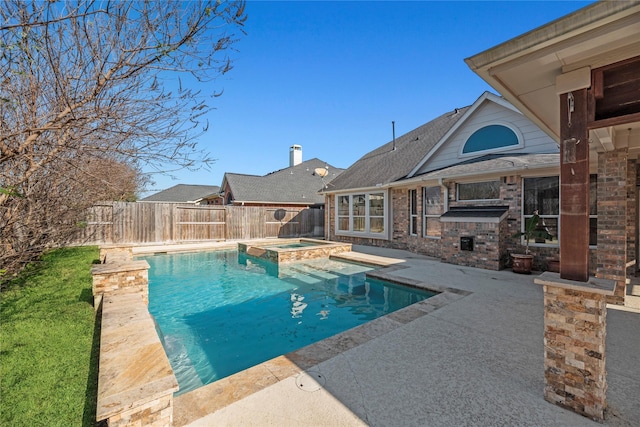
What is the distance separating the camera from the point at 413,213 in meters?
12.4

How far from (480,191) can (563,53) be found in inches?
309

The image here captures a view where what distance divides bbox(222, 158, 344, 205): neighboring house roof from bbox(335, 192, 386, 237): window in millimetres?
3982

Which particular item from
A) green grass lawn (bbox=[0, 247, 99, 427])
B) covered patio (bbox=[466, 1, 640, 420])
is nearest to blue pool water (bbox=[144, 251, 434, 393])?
green grass lawn (bbox=[0, 247, 99, 427])

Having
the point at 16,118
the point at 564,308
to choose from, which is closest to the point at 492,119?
the point at 564,308

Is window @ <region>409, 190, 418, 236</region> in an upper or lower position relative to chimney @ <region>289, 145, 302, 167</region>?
lower

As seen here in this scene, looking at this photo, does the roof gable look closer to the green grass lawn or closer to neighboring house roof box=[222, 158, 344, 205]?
neighboring house roof box=[222, 158, 344, 205]

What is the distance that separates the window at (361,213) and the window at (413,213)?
1.39 meters

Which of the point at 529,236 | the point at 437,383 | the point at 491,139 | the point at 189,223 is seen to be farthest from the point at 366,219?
the point at 437,383

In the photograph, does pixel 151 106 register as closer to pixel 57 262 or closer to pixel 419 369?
pixel 419 369

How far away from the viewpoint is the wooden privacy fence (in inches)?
567

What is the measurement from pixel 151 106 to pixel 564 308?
16.0 feet

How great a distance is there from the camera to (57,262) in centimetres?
812

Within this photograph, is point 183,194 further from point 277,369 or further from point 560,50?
point 560,50

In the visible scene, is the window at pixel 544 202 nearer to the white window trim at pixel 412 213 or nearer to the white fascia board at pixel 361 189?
the white window trim at pixel 412 213
